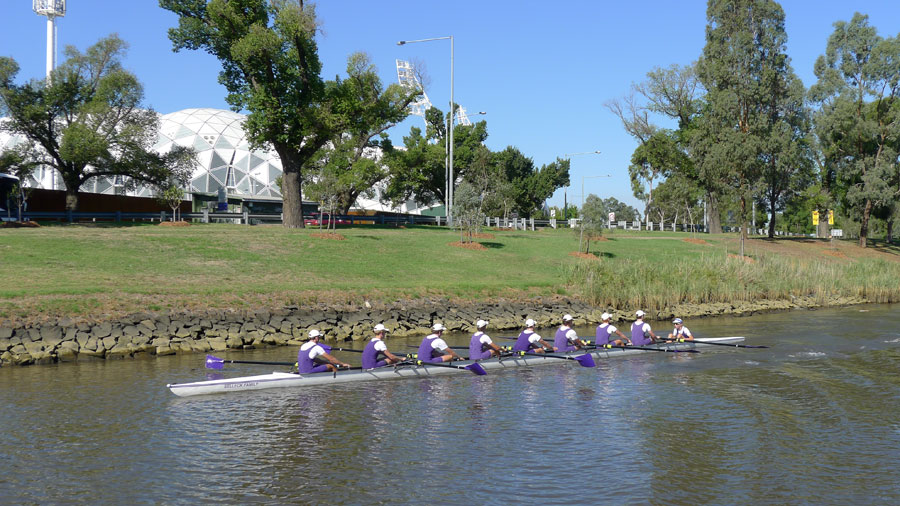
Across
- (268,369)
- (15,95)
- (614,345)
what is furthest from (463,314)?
(15,95)

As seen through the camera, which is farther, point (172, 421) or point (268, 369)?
point (268, 369)

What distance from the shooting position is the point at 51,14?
2830 inches

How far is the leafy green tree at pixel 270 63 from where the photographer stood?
42062mm

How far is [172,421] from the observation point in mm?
15844

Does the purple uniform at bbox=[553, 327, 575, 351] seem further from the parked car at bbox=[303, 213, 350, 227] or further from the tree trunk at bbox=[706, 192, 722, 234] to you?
the tree trunk at bbox=[706, 192, 722, 234]

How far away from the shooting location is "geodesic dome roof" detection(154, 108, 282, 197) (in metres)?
84.4

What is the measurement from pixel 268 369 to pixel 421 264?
19.4 meters

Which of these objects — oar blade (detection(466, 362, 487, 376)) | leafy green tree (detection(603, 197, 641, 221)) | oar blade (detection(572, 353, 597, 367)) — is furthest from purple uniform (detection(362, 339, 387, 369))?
leafy green tree (detection(603, 197, 641, 221))

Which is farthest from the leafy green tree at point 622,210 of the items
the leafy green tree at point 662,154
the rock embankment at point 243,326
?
the rock embankment at point 243,326

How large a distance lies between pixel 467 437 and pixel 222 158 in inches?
3095

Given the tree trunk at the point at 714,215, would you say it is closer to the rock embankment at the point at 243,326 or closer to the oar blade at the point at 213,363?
the rock embankment at the point at 243,326

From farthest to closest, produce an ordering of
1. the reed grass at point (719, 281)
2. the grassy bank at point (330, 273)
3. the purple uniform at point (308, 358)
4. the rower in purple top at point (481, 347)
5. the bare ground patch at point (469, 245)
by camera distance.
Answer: the bare ground patch at point (469, 245) → the reed grass at point (719, 281) → the grassy bank at point (330, 273) → the rower in purple top at point (481, 347) → the purple uniform at point (308, 358)

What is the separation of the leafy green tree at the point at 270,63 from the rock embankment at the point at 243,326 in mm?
19908

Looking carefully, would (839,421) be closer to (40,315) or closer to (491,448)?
(491,448)
